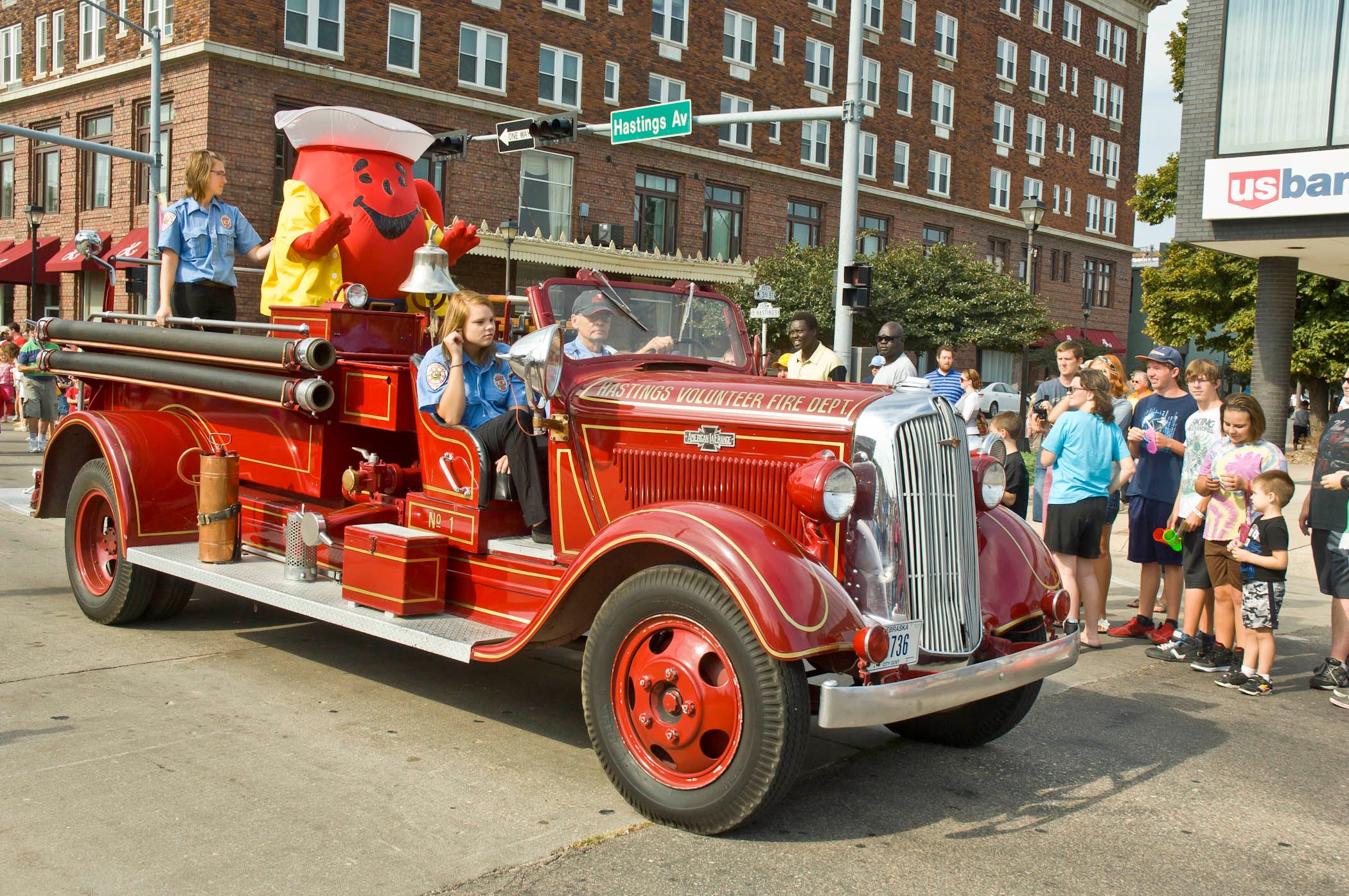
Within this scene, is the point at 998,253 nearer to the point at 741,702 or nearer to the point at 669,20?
the point at 669,20

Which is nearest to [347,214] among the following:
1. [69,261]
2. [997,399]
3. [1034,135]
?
[69,261]

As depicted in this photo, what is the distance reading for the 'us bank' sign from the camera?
15555 mm

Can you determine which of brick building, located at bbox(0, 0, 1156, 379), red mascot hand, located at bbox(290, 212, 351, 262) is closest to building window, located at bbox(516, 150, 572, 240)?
brick building, located at bbox(0, 0, 1156, 379)

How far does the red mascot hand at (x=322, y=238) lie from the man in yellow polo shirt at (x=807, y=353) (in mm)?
3026

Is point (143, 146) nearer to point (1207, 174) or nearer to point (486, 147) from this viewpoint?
point (486, 147)

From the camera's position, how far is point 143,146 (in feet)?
86.3

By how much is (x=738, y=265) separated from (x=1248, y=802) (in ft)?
103

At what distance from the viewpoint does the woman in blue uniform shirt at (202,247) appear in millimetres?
6980

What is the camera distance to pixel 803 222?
38.2 m

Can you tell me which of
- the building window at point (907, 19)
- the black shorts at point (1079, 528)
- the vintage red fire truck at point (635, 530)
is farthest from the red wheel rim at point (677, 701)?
the building window at point (907, 19)

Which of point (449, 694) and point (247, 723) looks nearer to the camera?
point (247, 723)

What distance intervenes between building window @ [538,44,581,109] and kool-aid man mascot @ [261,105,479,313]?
23430mm

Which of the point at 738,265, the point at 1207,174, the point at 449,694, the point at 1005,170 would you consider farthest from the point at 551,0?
the point at 449,694

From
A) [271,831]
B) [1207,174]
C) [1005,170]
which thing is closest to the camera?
[271,831]
